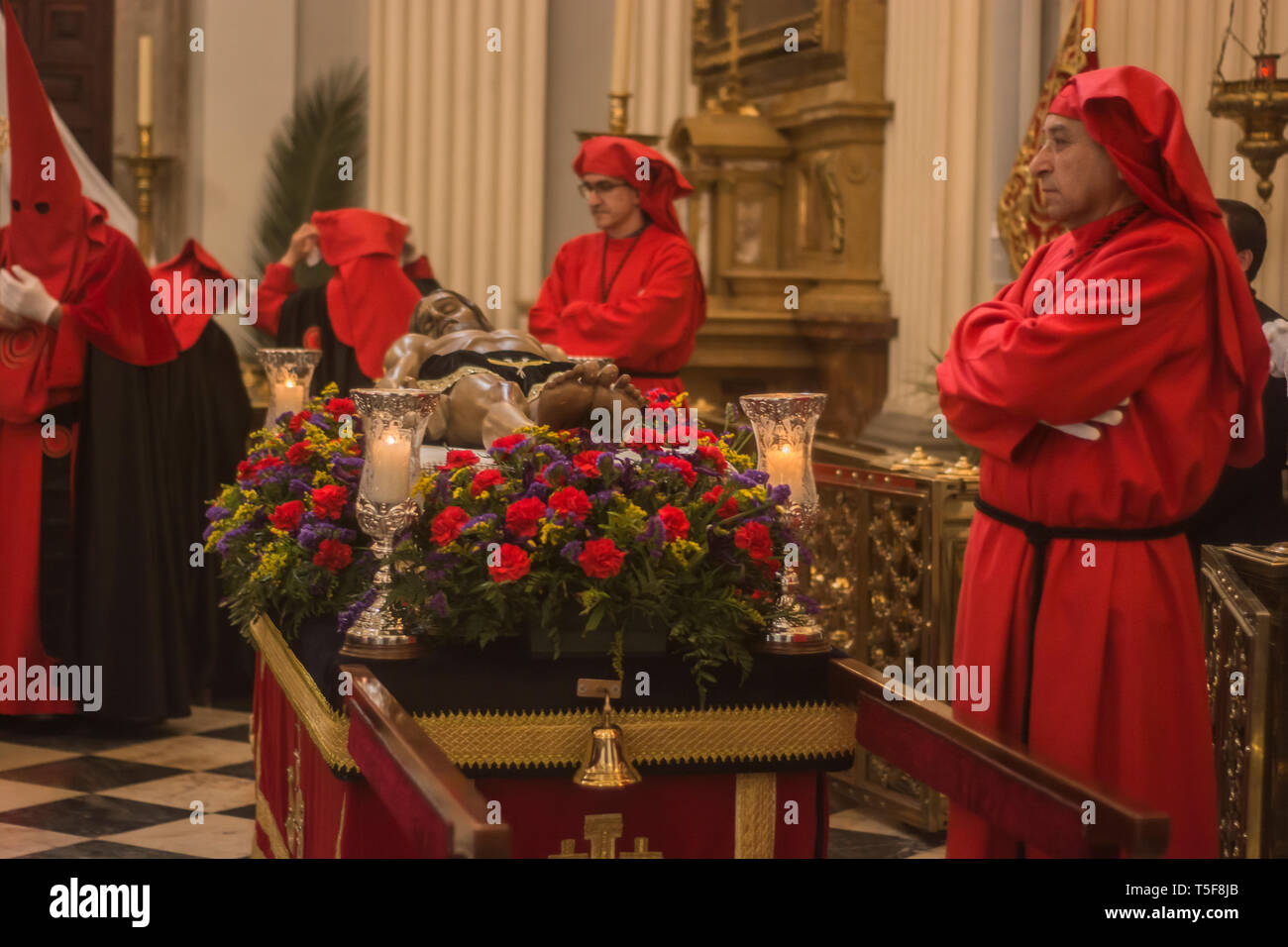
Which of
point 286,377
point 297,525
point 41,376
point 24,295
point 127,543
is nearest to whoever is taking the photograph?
point 297,525

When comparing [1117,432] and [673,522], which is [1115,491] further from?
[673,522]

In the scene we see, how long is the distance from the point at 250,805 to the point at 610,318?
6.92 feet

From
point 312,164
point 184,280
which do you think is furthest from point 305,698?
point 312,164

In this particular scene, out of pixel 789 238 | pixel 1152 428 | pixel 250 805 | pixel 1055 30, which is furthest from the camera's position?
pixel 789 238

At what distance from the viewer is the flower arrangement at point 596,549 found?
9.57 feet

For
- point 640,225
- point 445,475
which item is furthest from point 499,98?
point 445,475

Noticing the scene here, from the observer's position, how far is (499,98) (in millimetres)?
8406

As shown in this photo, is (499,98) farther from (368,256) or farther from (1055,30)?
(1055,30)

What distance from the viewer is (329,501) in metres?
3.45

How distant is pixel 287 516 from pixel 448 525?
643mm

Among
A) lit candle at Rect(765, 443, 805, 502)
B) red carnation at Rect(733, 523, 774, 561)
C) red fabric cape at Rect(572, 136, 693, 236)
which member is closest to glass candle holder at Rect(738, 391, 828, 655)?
lit candle at Rect(765, 443, 805, 502)

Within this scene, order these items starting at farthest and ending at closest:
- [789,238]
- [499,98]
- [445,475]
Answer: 1. [499,98]
2. [789,238]
3. [445,475]

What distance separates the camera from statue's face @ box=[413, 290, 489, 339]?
475cm
